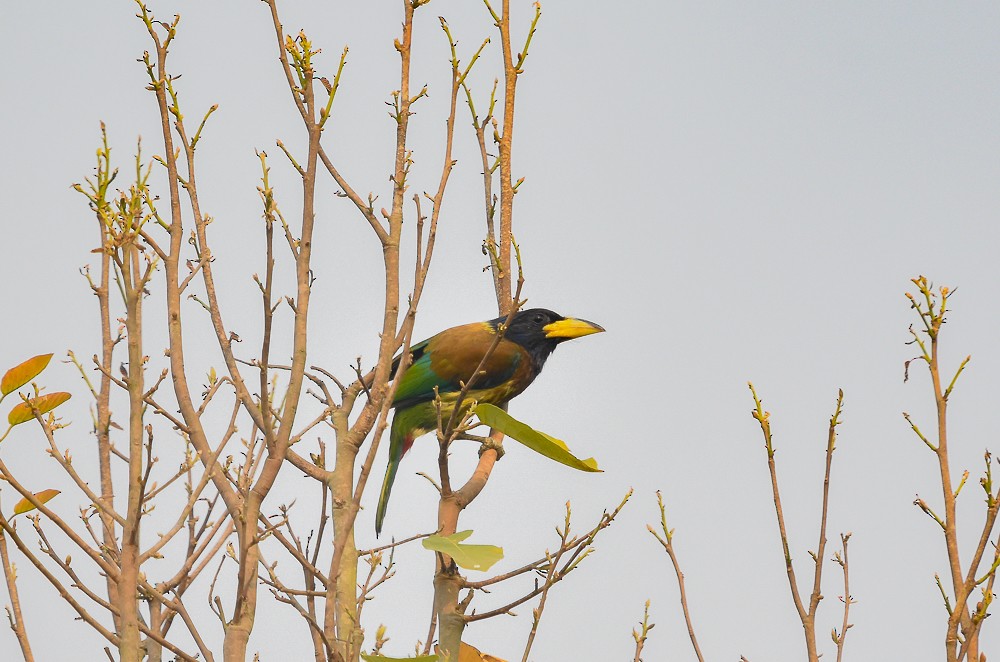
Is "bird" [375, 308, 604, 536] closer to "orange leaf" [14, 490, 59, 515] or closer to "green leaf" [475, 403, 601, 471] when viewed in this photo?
"green leaf" [475, 403, 601, 471]

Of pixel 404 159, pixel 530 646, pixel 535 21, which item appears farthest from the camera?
pixel 535 21

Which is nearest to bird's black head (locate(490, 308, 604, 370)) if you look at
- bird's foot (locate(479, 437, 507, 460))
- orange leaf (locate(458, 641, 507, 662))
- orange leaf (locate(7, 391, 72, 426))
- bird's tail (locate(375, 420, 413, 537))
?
bird's tail (locate(375, 420, 413, 537))

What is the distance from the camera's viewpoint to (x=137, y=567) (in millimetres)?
2029

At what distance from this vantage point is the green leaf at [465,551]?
221cm

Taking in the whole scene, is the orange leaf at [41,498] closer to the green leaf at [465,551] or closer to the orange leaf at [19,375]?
the orange leaf at [19,375]

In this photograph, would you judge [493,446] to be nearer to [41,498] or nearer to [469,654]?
[469,654]

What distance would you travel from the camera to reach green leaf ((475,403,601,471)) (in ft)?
8.87

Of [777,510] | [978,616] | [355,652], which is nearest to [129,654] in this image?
[355,652]

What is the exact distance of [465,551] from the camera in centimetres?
230

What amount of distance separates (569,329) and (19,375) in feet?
11.1

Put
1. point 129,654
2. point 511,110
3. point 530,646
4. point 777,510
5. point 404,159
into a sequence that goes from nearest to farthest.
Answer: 1. point 129,654
2. point 777,510
3. point 530,646
4. point 404,159
5. point 511,110

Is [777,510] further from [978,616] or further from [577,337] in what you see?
[577,337]

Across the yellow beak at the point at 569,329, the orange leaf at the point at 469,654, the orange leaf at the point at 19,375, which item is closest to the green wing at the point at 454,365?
the yellow beak at the point at 569,329

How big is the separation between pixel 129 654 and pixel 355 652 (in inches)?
18.4
